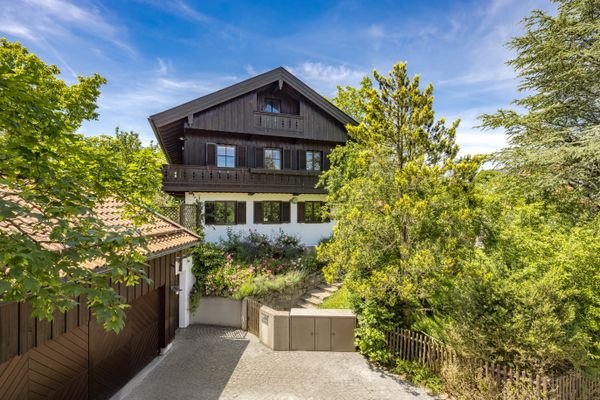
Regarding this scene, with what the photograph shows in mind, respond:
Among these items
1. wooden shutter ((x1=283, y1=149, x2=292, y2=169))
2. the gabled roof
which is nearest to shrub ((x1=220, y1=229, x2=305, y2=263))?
wooden shutter ((x1=283, y1=149, x2=292, y2=169))

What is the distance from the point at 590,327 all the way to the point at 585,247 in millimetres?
1911

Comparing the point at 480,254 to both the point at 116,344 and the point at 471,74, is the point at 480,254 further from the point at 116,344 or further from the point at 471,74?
the point at 116,344

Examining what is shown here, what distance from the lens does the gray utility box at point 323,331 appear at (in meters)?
10.0

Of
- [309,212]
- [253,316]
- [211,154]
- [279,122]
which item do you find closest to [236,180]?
[211,154]

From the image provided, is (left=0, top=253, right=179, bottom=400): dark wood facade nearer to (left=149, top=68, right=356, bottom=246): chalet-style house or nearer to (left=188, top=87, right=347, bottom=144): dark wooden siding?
(left=149, top=68, right=356, bottom=246): chalet-style house

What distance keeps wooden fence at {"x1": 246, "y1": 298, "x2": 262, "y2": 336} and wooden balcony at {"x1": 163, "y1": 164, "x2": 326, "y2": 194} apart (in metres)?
6.82

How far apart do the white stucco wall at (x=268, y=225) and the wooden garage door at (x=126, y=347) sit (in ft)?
22.8

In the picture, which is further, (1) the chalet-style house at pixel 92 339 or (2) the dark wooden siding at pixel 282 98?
(2) the dark wooden siding at pixel 282 98

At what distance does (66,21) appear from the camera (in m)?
8.09

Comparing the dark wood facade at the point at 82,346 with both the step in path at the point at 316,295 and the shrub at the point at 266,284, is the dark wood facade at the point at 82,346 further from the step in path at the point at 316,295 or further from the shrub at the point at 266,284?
the step in path at the point at 316,295

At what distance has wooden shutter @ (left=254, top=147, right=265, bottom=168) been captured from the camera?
18.0 meters

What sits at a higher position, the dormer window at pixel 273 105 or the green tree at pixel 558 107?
the dormer window at pixel 273 105

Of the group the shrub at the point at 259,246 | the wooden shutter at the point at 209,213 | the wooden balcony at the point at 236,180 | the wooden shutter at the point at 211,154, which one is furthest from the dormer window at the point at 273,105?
the shrub at the point at 259,246

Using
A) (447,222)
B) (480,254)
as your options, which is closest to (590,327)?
(480,254)
